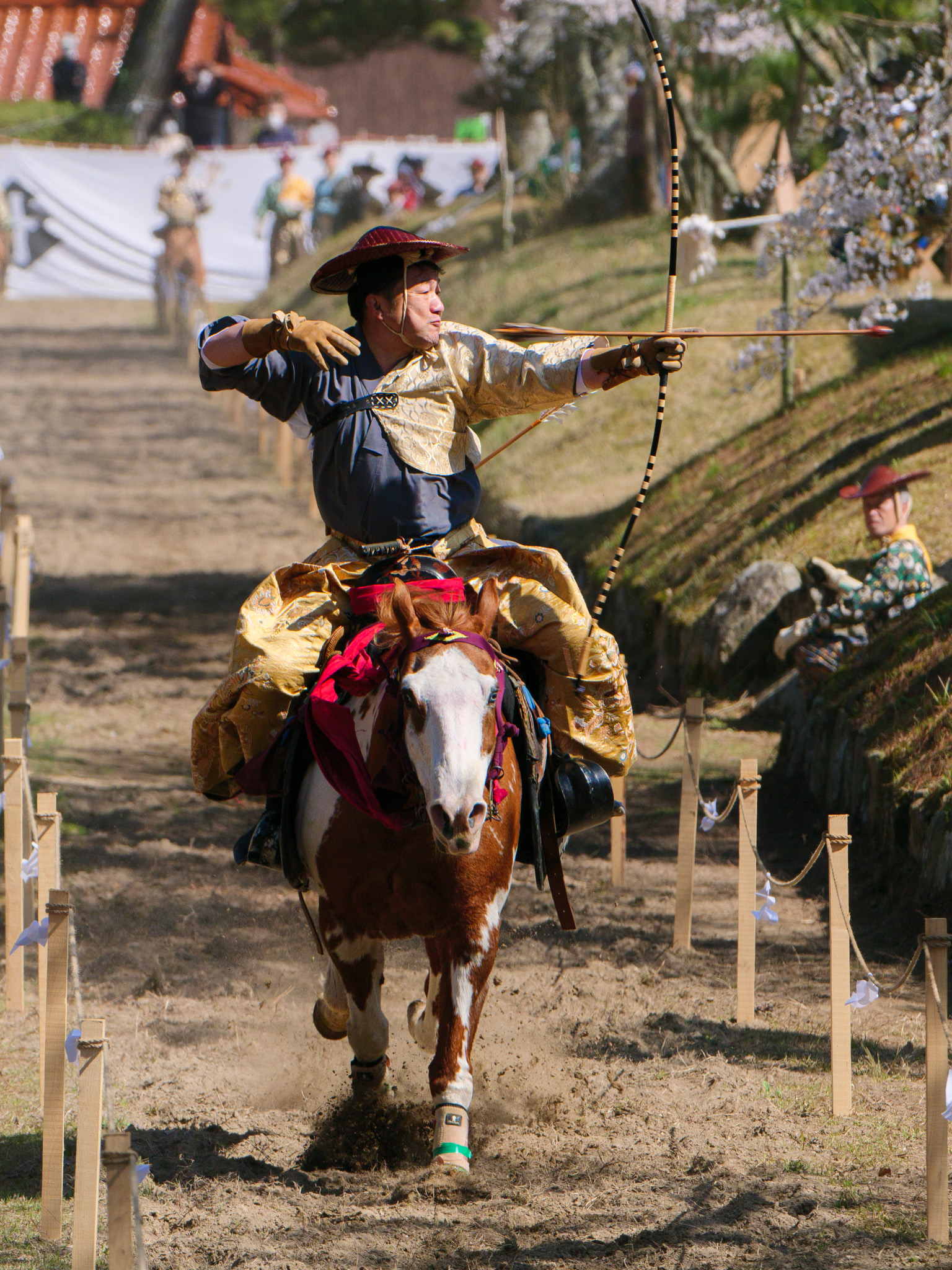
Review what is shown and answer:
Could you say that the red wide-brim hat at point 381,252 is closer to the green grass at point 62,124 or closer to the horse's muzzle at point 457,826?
the horse's muzzle at point 457,826

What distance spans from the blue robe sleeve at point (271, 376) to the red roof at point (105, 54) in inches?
1241

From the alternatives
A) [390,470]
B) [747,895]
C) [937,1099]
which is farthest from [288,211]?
[937,1099]

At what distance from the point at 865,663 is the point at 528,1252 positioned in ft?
15.6

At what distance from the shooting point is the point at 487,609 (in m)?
4.34

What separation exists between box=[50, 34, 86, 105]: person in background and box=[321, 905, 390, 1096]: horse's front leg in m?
32.8

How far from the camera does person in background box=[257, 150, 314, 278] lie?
26.7 meters

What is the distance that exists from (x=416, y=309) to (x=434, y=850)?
1.69 metres

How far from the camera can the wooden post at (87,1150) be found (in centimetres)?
356

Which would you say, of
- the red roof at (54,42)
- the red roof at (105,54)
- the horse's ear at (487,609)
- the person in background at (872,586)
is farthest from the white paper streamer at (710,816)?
the red roof at (54,42)

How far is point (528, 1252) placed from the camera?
Answer: 13.0 ft

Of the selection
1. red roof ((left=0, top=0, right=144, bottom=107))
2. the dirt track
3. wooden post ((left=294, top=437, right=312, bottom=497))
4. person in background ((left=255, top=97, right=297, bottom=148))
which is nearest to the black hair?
the dirt track

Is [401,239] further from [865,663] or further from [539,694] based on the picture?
[865,663]

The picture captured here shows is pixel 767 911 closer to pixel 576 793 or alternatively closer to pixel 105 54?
pixel 576 793

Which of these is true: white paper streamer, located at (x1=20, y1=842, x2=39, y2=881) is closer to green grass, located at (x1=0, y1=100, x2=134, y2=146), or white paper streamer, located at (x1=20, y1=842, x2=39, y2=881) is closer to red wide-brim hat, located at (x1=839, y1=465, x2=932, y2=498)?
red wide-brim hat, located at (x1=839, y1=465, x2=932, y2=498)
